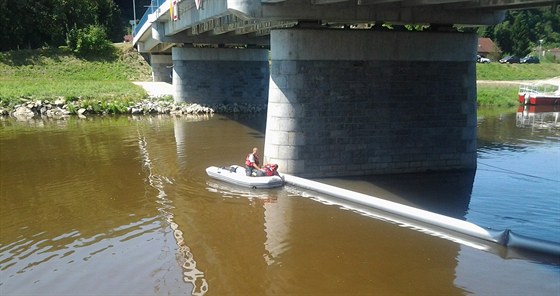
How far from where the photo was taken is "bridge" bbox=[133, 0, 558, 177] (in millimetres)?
15422

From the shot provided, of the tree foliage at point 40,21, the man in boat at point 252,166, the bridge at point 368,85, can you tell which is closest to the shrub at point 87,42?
the tree foliage at point 40,21

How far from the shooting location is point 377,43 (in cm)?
1627

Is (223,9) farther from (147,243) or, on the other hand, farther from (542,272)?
(542,272)

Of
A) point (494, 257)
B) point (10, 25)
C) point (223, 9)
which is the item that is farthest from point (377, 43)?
point (10, 25)

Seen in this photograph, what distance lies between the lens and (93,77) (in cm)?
4975

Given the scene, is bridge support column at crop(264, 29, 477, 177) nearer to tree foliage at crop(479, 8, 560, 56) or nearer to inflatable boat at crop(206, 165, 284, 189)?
inflatable boat at crop(206, 165, 284, 189)

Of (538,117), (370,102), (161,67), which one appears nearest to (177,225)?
(370,102)

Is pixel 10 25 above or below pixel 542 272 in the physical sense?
above

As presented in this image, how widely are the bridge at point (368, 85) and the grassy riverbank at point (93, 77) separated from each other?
73.9 feet

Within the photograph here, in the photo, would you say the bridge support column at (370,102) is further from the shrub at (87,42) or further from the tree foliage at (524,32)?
the tree foliage at (524,32)

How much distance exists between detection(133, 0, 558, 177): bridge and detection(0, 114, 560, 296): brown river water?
1.06 metres

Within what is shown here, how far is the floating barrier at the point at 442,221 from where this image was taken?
10273 millimetres

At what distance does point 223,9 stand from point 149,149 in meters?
7.44

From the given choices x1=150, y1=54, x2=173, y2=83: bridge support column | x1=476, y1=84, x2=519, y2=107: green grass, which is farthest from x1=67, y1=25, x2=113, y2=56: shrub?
x1=476, y1=84, x2=519, y2=107: green grass
